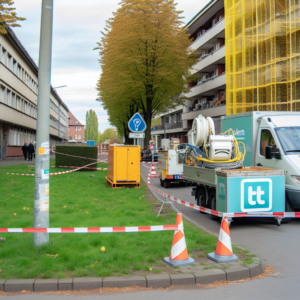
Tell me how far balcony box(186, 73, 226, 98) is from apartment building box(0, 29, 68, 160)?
17.7 m

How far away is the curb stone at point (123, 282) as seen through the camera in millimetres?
4887

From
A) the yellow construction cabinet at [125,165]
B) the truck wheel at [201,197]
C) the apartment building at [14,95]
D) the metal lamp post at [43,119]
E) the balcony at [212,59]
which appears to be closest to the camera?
the metal lamp post at [43,119]

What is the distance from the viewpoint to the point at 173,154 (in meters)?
17.3

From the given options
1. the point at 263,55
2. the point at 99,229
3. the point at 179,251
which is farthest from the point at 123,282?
the point at 263,55

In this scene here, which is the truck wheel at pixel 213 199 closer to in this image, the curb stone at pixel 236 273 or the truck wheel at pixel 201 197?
the truck wheel at pixel 201 197

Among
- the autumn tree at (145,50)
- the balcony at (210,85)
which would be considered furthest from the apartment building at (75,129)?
the autumn tree at (145,50)

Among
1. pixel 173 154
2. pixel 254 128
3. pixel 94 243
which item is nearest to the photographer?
pixel 94 243

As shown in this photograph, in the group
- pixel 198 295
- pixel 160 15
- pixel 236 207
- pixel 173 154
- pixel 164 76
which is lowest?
pixel 198 295

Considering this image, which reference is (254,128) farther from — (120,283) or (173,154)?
(120,283)

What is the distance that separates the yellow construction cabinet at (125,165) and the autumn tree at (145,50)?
57.4 feet

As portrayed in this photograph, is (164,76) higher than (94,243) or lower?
higher

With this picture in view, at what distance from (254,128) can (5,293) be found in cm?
842

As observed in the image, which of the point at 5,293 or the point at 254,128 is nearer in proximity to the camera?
the point at 5,293

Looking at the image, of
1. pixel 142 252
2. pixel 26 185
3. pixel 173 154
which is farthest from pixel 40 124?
pixel 173 154
